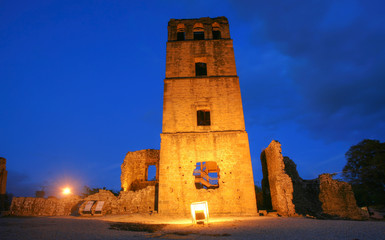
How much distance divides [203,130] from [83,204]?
791 centimetres

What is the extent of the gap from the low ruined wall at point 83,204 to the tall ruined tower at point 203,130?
5.49ft

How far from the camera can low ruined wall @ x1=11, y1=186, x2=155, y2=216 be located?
10898 mm

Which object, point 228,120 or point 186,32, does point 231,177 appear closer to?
point 228,120

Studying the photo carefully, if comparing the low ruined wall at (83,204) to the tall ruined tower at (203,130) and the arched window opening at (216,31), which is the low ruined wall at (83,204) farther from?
the arched window opening at (216,31)

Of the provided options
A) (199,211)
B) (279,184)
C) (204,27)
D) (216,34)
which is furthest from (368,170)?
(199,211)

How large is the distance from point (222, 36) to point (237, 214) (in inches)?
473

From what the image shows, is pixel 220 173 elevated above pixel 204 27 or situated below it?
below

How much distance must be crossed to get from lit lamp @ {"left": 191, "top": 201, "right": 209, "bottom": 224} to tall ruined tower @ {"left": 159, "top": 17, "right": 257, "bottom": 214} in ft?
10.4

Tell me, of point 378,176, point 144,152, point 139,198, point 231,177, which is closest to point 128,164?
point 144,152

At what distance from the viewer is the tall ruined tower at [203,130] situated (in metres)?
10.6

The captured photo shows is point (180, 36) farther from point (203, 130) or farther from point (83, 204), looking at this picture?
point (83, 204)

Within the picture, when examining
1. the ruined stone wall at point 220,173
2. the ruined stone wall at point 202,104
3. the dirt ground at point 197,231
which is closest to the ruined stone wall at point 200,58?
the ruined stone wall at point 202,104

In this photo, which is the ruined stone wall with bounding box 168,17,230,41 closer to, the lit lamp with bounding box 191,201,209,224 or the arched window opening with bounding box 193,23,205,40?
the arched window opening with bounding box 193,23,205,40

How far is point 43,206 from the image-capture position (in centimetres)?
1116
